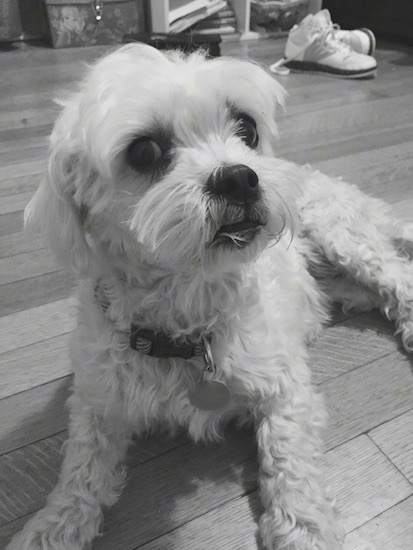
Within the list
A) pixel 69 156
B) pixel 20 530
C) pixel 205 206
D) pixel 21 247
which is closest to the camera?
pixel 205 206

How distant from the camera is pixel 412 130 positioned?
2.53m

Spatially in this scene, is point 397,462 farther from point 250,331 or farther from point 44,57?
point 44,57

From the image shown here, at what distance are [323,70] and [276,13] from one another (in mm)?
1055

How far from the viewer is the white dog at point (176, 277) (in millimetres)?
789

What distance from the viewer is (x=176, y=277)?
907 millimetres

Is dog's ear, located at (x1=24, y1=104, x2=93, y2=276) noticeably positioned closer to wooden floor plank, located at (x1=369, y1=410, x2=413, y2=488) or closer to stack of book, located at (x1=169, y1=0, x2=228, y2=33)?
wooden floor plank, located at (x1=369, y1=410, x2=413, y2=488)

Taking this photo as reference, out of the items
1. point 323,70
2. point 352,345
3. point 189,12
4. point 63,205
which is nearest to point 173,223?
point 63,205

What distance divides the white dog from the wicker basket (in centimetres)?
339

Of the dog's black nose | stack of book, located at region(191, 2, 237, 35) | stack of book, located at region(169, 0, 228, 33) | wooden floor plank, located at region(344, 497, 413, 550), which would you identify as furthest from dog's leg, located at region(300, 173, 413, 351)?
stack of book, located at region(191, 2, 237, 35)

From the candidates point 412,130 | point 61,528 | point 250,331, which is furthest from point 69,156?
point 412,130

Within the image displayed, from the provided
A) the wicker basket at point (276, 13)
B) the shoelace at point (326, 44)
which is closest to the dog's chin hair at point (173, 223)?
the shoelace at point (326, 44)

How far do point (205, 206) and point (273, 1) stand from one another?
150 inches

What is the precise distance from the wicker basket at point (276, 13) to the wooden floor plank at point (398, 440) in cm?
359

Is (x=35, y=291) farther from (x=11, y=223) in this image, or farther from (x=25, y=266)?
(x=11, y=223)
